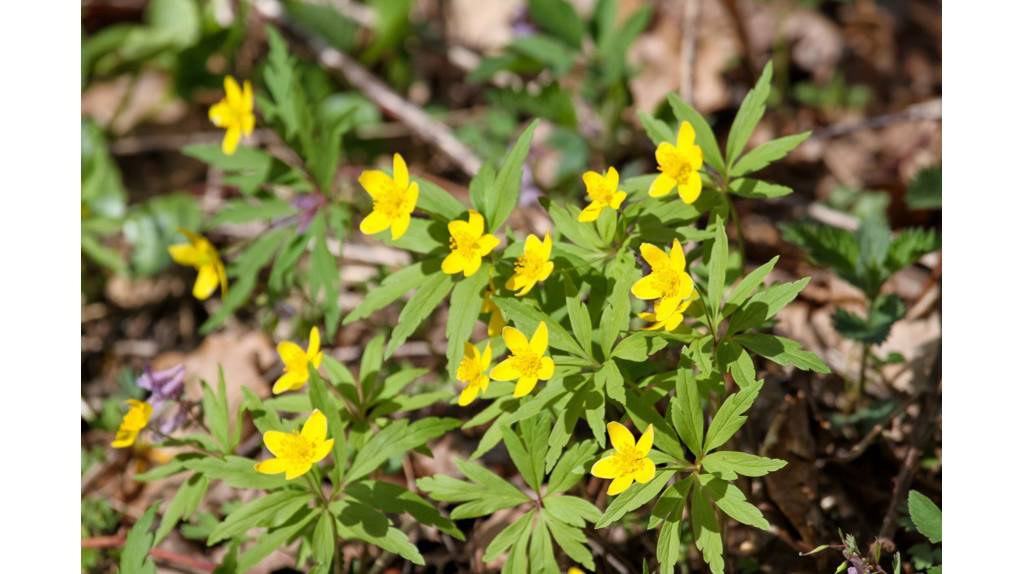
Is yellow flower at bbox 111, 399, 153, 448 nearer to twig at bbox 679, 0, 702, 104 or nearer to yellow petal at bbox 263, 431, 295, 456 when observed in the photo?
yellow petal at bbox 263, 431, 295, 456

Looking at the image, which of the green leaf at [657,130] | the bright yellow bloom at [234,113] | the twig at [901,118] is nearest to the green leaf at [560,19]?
the twig at [901,118]

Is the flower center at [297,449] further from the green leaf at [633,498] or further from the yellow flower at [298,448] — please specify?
the green leaf at [633,498]

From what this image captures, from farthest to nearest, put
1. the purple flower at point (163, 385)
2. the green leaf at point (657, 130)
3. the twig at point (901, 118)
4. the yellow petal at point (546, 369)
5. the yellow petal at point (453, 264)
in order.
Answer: the twig at point (901, 118), the purple flower at point (163, 385), the green leaf at point (657, 130), the yellow petal at point (453, 264), the yellow petal at point (546, 369)

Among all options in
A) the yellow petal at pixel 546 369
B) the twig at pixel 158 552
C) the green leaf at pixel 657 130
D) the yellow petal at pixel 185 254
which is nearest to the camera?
the yellow petal at pixel 546 369

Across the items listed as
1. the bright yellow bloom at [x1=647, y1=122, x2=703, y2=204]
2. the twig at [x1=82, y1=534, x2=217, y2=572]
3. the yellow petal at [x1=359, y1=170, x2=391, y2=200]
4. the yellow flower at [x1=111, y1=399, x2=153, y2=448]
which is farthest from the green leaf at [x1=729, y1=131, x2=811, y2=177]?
the twig at [x1=82, y1=534, x2=217, y2=572]

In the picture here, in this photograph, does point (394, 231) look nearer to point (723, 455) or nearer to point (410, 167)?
point (723, 455)

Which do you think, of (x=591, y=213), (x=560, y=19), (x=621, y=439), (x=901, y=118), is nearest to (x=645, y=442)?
(x=621, y=439)

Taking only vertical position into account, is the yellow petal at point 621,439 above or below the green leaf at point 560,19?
below

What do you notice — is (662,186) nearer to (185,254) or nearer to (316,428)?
(316,428)
